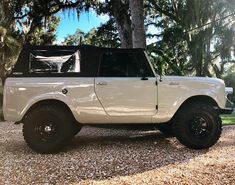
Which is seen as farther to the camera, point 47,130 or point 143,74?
point 143,74

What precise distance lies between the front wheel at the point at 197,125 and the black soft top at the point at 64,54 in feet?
4.60

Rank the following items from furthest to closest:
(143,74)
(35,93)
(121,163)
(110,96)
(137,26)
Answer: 1. (137,26)
2. (143,74)
3. (110,96)
4. (35,93)
5. (121,163)

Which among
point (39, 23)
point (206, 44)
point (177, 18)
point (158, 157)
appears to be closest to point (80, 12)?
point (39, 23)

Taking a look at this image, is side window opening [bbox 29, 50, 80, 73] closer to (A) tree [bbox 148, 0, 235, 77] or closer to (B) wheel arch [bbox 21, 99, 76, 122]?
(B) wheel arch [bbox 21, 99, 76, 122]

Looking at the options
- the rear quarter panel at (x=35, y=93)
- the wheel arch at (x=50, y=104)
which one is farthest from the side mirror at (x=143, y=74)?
the wheel arch at (x=50, y=104)

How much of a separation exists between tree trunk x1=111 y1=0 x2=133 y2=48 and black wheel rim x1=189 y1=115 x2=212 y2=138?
597 cm

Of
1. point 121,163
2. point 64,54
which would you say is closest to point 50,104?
Answer: point 64,54

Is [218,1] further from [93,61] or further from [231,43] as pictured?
[93,61]

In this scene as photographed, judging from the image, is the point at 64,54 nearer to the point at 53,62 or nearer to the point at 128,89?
the point at 53,62

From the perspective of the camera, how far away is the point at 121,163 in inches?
224

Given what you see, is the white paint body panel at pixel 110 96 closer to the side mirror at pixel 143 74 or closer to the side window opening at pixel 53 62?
the side mirror at pixel 143 74

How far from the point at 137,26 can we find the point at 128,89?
441 cm

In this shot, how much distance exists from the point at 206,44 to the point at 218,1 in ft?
13.5

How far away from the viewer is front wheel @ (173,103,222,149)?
A: 6.64m
